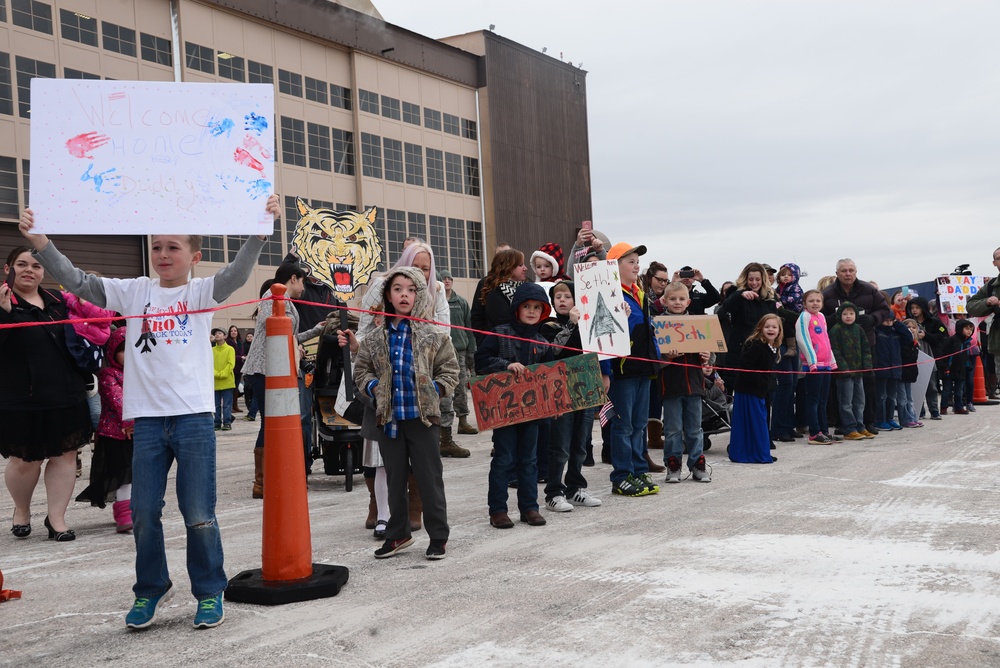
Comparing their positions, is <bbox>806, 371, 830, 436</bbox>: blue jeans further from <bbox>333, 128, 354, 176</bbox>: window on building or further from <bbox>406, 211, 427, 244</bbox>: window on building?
<bbox>406, 211, 427, 244</bbox>: window on building

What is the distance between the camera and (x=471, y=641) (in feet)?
13.2

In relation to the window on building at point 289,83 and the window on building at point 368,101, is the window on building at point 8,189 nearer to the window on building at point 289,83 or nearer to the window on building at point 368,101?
the window on building at point 289,83

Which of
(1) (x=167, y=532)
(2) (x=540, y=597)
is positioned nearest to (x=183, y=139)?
(2) (x=540, y=597)

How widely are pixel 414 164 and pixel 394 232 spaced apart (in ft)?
11.5

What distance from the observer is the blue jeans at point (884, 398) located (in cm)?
1461

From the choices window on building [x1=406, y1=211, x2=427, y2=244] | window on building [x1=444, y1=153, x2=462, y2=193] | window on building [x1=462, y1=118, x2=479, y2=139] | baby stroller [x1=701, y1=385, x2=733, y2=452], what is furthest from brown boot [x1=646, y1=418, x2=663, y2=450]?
window on building [x1=462, y1=118, x2=479, y2=139]

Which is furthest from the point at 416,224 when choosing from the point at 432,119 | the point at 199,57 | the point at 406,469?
the point at 406,469

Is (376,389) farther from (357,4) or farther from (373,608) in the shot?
(357,4)

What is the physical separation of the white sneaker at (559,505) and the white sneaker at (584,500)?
8.9 inches

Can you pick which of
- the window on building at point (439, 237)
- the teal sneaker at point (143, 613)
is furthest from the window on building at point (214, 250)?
the teal sneaker at point (143, 613)

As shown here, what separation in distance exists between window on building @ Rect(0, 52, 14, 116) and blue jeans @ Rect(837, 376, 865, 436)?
23010 mm

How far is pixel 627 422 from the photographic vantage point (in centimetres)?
814

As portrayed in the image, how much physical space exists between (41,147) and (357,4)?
3836 centimetres

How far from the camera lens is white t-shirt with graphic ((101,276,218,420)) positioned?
4469 mm
